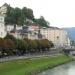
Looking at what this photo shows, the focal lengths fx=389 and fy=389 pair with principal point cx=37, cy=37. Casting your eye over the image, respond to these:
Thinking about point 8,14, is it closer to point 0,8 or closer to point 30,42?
point 0,8

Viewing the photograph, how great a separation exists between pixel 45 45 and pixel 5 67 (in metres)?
58.6

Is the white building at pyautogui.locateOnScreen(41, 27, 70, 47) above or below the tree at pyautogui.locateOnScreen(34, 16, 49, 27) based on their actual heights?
below

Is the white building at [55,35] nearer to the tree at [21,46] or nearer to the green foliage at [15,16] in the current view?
the green foliage at [15,16]

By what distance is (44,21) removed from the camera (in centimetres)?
15812

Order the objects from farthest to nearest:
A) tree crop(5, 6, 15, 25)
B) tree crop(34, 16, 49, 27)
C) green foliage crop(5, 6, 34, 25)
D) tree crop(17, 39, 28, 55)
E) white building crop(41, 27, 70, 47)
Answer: white building crop(41, 27, 70, 47), tree crop(34, 16, 49, 27), green foliage crop(5, 6, 34, 25), tree crop(5, 6, 15, 25), tree crop(17, 39, 28, 55)

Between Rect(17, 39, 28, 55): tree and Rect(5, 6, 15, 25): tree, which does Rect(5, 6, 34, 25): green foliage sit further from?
Rect(17, 39, 28, 55): tree

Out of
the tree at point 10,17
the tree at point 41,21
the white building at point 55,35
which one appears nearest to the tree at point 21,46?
the tree at point 10,17

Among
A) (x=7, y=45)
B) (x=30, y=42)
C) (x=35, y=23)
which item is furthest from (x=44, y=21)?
(x=7, y=45)

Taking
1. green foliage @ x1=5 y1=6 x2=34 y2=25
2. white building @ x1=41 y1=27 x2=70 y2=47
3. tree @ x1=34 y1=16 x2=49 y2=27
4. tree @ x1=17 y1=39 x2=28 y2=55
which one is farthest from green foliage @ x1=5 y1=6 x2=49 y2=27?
tree @ x1=17 y1=39 x2=28 y2=55

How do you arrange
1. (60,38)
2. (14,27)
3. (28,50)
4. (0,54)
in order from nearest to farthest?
(0,54)
(28,50)
(14,27)
(60,38)

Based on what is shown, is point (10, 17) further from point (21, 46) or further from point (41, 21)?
point (21, 46)

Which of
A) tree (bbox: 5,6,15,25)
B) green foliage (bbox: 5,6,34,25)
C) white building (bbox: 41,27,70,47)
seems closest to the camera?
tree (bbox: 5,6,15,25)

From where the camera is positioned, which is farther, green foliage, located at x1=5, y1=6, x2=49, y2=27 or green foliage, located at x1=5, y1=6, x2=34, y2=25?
green foliage, located at x1=5, y1=6, x2=49, y2=27

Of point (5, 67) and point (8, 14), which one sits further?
point (8, 14)
